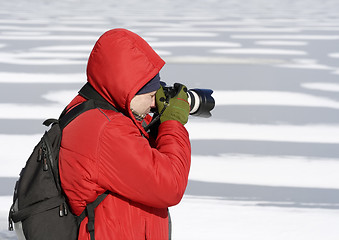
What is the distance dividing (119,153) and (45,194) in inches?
11.6

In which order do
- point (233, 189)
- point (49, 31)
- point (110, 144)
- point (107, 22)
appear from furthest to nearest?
point (107, 22) → point (49, 31) → point (233, 189) → point (110, 144)

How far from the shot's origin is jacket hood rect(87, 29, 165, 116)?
1.62 metres

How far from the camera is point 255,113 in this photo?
552 cm

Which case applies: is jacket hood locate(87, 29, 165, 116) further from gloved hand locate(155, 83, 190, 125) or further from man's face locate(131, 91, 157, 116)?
gloved hand locate(155, 83, 190, 125)

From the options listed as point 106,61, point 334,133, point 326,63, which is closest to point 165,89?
point 106,61

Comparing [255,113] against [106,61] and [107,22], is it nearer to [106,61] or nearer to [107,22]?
[106,61]

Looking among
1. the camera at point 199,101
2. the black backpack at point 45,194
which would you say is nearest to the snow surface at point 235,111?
the camera at point 199,101

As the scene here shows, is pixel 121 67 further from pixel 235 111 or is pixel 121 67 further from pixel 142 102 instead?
pixel 235 111

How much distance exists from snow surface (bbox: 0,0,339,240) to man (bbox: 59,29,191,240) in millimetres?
1444

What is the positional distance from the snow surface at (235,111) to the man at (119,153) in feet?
4.74

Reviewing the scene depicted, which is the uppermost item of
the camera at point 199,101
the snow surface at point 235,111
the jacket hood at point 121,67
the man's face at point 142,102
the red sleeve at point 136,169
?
the jacket hood at point 121,67

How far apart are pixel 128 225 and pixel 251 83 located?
5210 millimetres

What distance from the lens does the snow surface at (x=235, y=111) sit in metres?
3.44

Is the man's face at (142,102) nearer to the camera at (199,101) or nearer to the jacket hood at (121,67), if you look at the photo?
the jacket hood at (121,67)
